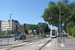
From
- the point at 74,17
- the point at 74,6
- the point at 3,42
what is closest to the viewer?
the point at 3,42

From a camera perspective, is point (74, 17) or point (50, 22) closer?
point (74, 17)

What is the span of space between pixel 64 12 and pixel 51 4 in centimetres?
874

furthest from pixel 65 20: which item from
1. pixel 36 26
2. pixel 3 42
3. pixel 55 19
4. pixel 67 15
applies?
pixel 36 26

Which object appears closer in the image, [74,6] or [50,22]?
[74,6]

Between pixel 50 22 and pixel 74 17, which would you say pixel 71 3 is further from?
pixel 50 22

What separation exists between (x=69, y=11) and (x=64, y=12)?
214cm

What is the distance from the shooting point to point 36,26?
433ft

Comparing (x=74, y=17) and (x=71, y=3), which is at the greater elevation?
(x=71, y=3)

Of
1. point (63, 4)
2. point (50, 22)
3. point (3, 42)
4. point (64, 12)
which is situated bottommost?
point (3, 42)

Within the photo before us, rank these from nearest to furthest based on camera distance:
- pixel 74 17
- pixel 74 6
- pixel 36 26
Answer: pixel 74 17 < pixel 74 6 < pixel 36 26

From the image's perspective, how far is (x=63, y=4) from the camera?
54.4 m

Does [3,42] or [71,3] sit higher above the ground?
[71,3]

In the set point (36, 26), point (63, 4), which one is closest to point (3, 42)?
point (63, 4)

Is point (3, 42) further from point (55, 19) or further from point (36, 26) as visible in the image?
point (36, 26)
